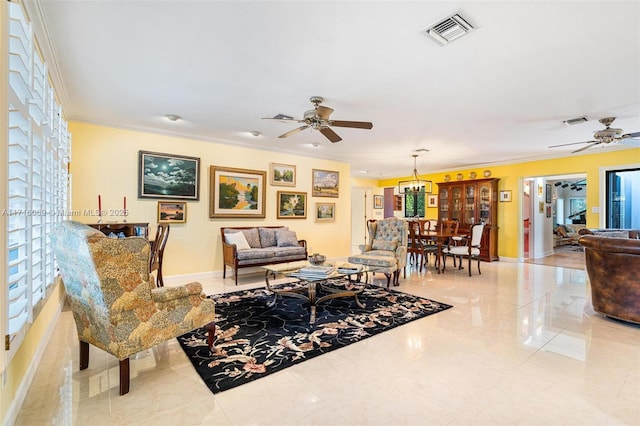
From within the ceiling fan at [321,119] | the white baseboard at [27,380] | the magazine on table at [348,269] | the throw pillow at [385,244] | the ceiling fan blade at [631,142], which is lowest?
the white baseboard at [27,380]

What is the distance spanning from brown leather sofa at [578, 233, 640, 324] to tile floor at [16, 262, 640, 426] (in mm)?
175

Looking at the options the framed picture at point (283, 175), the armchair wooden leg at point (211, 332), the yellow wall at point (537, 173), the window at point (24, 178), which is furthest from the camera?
the framed picture at point (283, 175)

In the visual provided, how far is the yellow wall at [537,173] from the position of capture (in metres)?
6.03

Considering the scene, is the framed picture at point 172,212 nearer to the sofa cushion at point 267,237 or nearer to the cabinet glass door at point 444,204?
the sofa cushion at point 267,237

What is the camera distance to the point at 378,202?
11.0 m

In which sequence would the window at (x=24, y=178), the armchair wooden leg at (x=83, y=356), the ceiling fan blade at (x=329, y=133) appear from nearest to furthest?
the window at (x=24, y=178) → the armchair wooden leg at (x=83, y=356) → the ceiling fan blade at (x=329, y=133)

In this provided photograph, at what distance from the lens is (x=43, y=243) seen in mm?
2234

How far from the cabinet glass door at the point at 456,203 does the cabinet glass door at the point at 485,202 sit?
19.9 inches

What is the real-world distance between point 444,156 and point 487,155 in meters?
0.92

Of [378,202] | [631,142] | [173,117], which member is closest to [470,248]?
[631,142]

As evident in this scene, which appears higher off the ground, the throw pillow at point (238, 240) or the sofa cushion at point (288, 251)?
the throw pillow at point (238, 240)

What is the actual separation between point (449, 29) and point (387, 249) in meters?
3.70

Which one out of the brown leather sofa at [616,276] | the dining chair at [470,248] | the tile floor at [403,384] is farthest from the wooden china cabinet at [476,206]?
the tile floor at [403,384]

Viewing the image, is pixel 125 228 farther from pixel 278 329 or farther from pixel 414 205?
pixel 414 205
